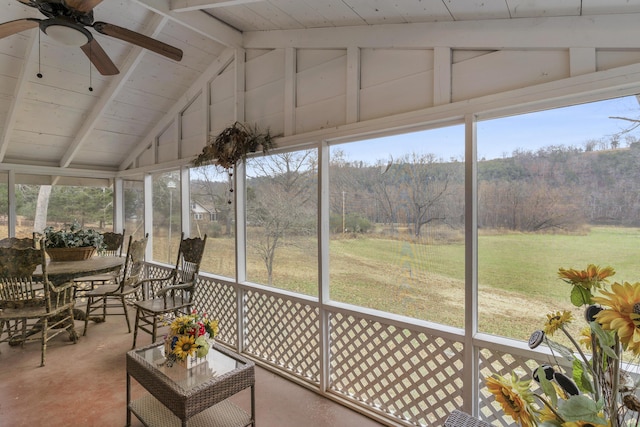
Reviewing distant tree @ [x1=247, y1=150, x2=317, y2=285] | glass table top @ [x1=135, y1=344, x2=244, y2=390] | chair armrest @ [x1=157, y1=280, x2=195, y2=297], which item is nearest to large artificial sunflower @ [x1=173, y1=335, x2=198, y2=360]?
glass table top @ [x1=135, y1=344, x2=244, y2=390]

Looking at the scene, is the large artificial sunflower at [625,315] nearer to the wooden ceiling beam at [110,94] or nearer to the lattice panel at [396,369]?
the lattice panel at [396,369]

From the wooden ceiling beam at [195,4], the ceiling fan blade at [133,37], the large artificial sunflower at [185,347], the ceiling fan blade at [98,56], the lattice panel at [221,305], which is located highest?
the wooden ceiling beam at [195,4]

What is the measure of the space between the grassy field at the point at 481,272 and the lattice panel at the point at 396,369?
18 centimetres

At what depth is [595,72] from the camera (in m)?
1.64

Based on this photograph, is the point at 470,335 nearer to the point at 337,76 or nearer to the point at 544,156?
the point at 544,156

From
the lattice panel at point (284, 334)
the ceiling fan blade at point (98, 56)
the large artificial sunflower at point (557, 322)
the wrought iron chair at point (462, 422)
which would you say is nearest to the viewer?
the large artificial sunflower at point (557, 322)

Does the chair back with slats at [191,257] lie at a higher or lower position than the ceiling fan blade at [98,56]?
lower

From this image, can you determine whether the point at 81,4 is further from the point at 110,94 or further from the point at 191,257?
the point at 191,257

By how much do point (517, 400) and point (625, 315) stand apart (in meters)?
0.38

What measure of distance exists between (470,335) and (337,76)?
2198 millimetres

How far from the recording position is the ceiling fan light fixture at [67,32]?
76.0 inches

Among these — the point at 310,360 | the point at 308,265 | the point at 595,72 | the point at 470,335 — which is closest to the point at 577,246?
the point at 470,335

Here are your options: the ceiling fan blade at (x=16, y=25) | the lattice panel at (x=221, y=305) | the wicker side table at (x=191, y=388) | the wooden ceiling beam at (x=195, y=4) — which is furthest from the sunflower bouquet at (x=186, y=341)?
the wooden ceiling beam at (x=195, y=4)

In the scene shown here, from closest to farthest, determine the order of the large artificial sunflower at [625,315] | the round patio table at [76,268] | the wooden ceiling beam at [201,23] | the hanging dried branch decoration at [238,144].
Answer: the large artificial sunflower at [625,315]
the wooden ceiling beam at [201,23]
the hanging dried branch decoration at [238,144]
the round patio table at [76,268]
